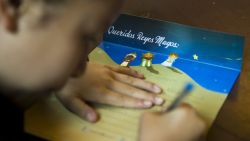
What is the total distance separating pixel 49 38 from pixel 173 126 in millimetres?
205

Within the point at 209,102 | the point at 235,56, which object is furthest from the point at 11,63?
the point at 235,56

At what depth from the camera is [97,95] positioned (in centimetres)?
56

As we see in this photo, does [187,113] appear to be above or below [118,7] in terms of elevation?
below

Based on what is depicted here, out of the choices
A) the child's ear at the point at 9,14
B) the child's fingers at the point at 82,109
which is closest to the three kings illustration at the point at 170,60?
the child's fingers at the point at 82,109

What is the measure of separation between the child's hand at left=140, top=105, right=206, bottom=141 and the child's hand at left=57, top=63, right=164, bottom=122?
0.05m

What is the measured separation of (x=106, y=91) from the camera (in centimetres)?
57

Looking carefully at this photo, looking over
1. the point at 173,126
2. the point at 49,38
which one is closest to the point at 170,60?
the point at 173,126

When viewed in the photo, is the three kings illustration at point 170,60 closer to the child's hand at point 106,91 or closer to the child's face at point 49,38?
the child's hand at point 106,91

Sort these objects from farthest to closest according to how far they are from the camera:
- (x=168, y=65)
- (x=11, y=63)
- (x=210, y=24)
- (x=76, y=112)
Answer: (x=210, y=24) → (x=168, y=65) → (x=76, y=112) → (x=11, y=63)

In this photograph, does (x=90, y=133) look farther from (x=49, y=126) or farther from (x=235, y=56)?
(x=235, y=56)

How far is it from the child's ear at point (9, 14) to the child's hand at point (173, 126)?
22 centimetres

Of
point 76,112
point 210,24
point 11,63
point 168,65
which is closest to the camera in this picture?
point 11,63

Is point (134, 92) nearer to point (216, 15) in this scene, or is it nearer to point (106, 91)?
point (106, 91)

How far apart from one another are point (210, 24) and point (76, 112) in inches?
14.3
